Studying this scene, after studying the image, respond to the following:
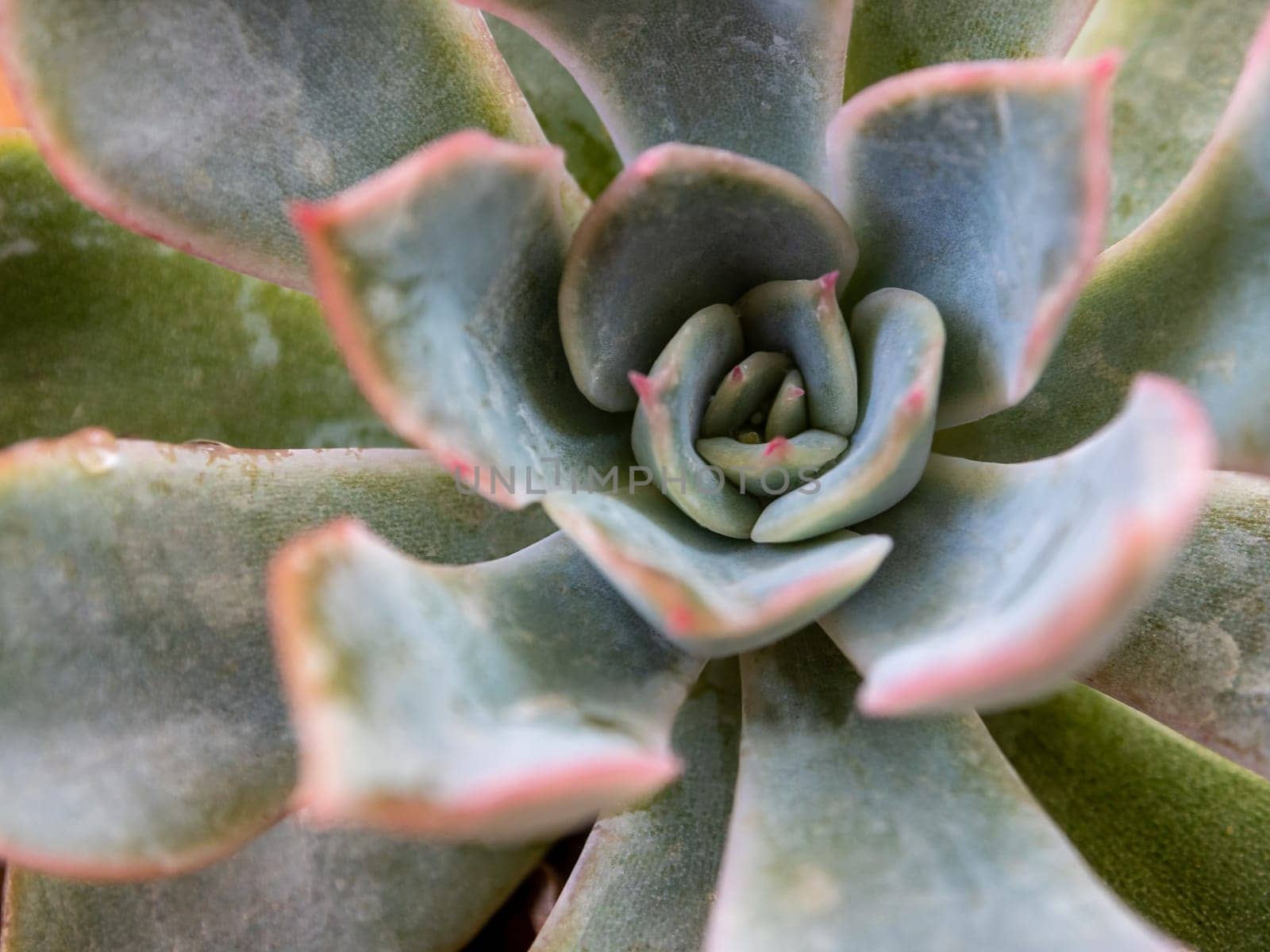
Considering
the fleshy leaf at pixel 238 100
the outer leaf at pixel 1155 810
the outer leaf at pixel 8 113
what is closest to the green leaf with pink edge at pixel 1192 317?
the outer leaf at pixel 1155 810

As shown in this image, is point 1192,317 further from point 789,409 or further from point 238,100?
point 238,100

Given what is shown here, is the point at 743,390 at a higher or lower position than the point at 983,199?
lower

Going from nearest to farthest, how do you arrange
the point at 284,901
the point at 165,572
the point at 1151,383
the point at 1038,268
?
the point at 1151,383 < the point at 1038,268 < the point at 165,572 < the point at 284,901

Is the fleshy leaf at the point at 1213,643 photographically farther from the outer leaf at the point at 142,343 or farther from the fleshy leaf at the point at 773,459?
the outer leaf at the point at 142,343

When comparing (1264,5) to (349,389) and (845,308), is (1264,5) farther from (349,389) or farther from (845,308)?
(349,389)

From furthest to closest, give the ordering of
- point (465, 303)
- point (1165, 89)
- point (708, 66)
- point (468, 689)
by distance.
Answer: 1. point (1165, 89)
2. point (708, 66)
3. point (465, 303)
4. point (468, 689)

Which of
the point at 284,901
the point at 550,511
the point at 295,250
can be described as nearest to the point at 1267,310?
the point at 550,511

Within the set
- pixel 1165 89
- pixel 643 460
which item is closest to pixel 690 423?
pixel 643 460
